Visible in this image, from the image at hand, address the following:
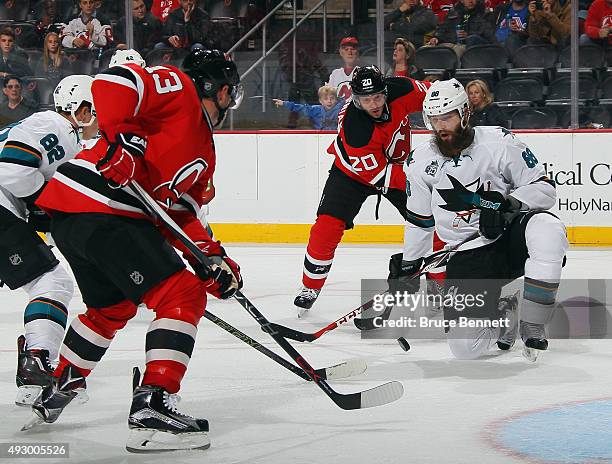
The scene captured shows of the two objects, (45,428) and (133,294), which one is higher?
(133,294)

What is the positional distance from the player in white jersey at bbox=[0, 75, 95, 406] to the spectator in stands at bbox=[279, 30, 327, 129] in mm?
4352

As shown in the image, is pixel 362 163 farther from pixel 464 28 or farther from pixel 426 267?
pixel 464 28

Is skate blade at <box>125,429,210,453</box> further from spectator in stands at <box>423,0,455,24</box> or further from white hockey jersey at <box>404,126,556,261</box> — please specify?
A: spectator in stands at <box>423,0,455,24</box>

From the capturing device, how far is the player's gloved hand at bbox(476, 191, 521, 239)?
3.87 m

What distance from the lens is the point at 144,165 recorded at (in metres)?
2.84

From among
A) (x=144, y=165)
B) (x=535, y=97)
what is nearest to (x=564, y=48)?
(x=535, y=97)

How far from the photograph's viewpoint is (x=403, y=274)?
Result: 4359 mm

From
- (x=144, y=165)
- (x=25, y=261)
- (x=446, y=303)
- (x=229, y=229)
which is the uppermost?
(x=144, y=165)

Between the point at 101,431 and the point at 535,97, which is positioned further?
the point at 535,97

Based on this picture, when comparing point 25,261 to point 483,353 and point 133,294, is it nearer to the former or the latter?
point 133,294

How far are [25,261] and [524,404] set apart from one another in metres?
1.45

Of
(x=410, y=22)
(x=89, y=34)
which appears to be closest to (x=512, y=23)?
(x=410, y=22)

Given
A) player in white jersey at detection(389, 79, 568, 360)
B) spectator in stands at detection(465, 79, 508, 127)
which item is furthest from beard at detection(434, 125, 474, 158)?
spectator in stands at detection(465, 79, 508, 127)

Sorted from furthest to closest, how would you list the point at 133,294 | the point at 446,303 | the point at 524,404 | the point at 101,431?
1. the point at 446,303
2. the point at 524,404
3. the point at 101,431
4. the point at 133,294
